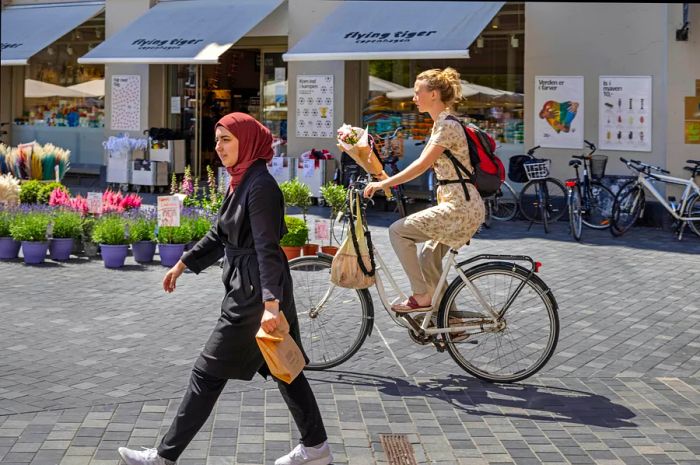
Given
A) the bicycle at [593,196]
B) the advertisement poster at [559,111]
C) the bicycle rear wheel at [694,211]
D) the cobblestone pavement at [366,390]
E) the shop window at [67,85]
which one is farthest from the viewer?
the shop window at [67,85]

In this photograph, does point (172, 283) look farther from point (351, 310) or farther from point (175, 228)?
point (175, 228)

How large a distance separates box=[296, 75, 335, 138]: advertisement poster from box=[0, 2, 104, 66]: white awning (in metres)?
5.60

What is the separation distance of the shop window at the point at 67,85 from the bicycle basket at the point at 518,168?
1003 centimetres

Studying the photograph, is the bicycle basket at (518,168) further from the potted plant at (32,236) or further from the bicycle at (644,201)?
the potted plant at (32,236)

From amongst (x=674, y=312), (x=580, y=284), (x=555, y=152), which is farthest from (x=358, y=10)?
(x=674, y=312)

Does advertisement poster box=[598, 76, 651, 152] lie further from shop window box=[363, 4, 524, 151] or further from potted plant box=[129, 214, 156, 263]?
potted plant box=[129, 214, 156, 263]

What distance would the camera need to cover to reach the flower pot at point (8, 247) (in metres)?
11.6

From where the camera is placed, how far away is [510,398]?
6.45m

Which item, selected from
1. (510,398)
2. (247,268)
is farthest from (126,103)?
(247,268)

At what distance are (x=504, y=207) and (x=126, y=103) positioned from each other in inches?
348

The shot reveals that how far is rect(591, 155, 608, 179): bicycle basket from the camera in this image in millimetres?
15130

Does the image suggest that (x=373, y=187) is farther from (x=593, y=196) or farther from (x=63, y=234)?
(x=593, y=196)

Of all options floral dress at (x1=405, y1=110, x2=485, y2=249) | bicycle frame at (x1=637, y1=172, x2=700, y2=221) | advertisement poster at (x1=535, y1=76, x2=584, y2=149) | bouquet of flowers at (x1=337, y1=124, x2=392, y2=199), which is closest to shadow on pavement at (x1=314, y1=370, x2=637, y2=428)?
floral dress at (x1=405, y1=110, x2=485, y2=249)

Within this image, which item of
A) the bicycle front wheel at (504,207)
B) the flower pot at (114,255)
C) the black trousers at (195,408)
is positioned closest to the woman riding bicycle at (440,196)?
the black trousers at (195,408)
